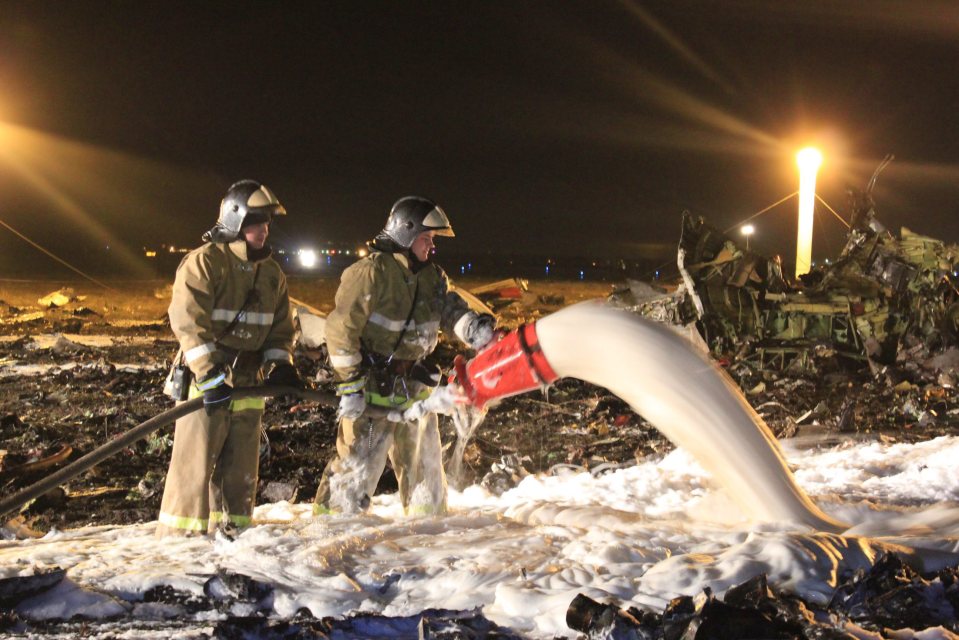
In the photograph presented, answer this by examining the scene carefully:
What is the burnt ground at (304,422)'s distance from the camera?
690 centimetres

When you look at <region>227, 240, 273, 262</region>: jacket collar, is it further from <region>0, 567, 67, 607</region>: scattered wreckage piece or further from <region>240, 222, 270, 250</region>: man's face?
<region>0, 567, 67, 607</region>: scattered wreckage piece

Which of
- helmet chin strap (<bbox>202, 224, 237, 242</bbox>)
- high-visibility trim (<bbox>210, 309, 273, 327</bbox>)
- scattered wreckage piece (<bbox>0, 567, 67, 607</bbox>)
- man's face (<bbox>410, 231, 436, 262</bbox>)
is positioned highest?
man's face (<bbox>410, 231, 436, 262</bbox>)

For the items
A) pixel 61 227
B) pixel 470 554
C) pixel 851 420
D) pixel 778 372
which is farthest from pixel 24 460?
pixel 61 227

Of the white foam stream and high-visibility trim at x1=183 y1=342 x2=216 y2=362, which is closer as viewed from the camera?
the white foam stream

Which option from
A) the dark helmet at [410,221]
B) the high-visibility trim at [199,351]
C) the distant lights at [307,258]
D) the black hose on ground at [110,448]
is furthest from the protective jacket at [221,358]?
the distant lights at [307,258]

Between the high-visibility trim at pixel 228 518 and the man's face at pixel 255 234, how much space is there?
1.62m

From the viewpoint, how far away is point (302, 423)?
9.58m

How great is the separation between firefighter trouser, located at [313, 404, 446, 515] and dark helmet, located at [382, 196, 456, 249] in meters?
1.17

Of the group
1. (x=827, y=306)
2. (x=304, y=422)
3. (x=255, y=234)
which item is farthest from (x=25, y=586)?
(x=827, y=306)

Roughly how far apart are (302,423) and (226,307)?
473 centimetres

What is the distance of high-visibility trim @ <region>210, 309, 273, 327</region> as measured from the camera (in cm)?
504

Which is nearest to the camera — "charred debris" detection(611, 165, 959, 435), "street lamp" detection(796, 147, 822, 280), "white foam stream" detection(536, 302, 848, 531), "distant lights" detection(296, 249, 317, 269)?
"white foam stream" detection(536, 302, 848, 531)

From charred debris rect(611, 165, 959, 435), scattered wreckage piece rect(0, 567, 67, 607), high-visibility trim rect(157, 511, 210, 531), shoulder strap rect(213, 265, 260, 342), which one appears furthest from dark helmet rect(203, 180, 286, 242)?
charred debris rect(611, 165, 959, 435)

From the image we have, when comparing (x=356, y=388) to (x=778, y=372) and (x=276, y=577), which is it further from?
(x=778, y=372)
